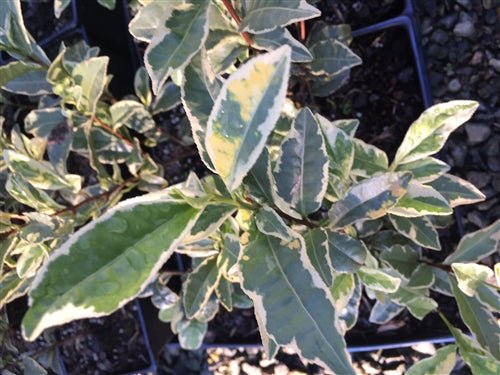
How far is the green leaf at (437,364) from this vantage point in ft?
3.52

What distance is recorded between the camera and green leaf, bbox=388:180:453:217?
914 mm

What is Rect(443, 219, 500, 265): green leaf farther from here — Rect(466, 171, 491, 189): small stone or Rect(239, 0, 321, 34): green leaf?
Rect(239, 0, 321, 34): green leaf

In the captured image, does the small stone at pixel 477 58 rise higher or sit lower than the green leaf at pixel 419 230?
higher

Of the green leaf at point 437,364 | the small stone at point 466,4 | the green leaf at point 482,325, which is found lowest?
the green leaf at point 437,364

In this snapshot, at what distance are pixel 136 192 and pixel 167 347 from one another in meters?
0.76

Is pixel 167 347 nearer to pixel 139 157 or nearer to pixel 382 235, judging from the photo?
pixel 139 157

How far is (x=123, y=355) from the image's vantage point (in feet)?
6.05

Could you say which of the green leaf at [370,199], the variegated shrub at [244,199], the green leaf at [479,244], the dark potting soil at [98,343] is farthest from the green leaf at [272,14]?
the dark potting soil at [98,343]

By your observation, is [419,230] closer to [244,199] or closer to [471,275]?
[471,275]

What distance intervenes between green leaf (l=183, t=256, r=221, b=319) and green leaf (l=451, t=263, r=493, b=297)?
1.93ft

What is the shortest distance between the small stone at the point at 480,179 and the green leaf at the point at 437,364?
2.38ft

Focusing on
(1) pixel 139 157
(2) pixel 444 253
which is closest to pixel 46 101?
(1) pixel 139 157

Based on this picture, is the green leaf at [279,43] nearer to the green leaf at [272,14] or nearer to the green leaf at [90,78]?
the green leaf at [272,14]

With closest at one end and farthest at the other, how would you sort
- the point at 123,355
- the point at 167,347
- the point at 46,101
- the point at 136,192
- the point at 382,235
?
the point at 382,235 → the point at 46,101 → the point at 136,192 → the point at 123,355 → the point at 167,347
